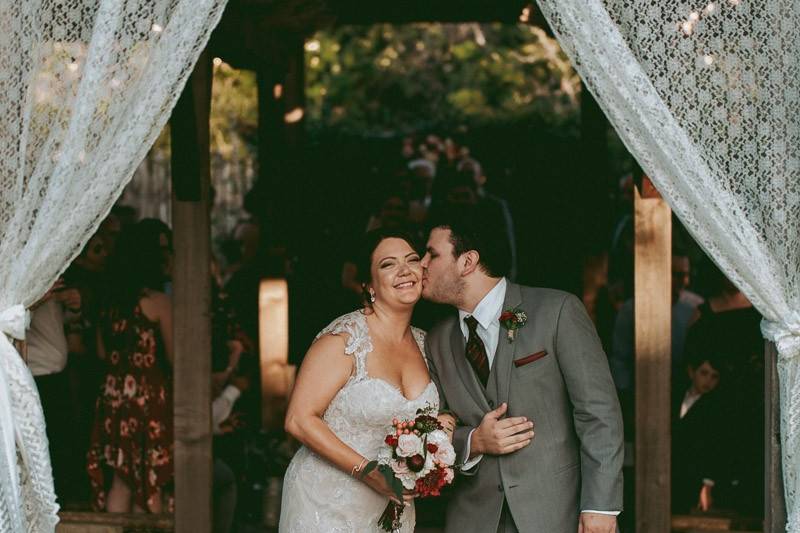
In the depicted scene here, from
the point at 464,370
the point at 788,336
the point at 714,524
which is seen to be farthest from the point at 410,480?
the point at 714,524

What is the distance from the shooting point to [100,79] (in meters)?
3.77

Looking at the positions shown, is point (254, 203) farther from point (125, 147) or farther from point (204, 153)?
point (125, 147)

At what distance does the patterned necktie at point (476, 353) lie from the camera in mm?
4188

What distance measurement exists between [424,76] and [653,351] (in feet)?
39.2

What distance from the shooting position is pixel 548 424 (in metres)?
4.08

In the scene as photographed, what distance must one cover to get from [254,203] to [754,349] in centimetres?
479

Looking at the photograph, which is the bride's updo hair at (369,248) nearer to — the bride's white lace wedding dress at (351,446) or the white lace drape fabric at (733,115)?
the bride's white lace wedding dress at (351,446)

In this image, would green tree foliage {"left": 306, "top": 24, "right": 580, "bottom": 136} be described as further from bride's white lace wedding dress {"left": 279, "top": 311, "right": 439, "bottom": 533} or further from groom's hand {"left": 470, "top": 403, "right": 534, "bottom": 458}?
groom's hand {"left": 470, "top": 403, "right": 534, "bottom": 458}

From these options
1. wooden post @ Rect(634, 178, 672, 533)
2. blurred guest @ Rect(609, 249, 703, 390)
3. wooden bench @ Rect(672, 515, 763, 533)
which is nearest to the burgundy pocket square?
wooden post @ Rect(634, 178, 672, 533)

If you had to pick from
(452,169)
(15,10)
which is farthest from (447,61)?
(15,10)

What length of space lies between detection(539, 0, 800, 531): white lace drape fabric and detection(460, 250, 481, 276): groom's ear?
0.80 meters

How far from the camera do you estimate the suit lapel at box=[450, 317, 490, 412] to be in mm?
4180

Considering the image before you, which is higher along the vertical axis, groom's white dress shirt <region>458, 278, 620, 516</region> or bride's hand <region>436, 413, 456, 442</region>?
groom's white dress shirt <region>458, 278, 620, 516</region>

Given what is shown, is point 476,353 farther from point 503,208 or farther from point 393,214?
point 503,208
